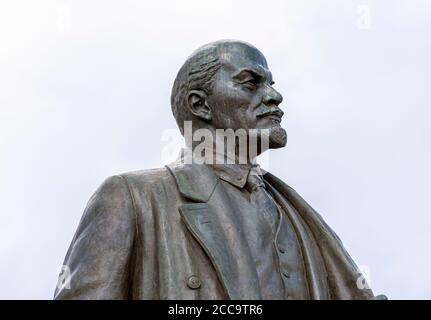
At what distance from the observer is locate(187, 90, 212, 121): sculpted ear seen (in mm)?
13625

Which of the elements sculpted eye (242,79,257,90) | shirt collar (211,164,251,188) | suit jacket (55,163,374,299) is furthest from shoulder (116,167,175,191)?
sculpted eye (242,79,257,90)

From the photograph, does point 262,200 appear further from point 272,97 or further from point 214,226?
point 272,97

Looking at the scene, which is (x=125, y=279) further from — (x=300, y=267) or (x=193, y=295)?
(x=300, y=267)

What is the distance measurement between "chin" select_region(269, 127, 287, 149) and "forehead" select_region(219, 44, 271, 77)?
543mm

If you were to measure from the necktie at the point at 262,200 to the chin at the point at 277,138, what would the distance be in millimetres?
289

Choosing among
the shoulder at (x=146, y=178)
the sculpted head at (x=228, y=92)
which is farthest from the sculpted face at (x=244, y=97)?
the shoulder at (x=146, y=178)

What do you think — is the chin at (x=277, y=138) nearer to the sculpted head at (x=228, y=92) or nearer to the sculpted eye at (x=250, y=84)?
the sculpted head at (x=228, y=92)

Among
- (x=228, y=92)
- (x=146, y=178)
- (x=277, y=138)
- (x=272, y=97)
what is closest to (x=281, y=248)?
(x=277, y=138)

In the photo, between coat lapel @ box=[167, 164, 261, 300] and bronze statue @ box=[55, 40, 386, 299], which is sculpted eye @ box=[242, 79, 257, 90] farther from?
coat lapel @ box=[167, 164, 261, 300]

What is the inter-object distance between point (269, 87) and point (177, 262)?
193cm

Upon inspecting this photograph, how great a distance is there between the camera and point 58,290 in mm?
12414

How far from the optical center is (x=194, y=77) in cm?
1373

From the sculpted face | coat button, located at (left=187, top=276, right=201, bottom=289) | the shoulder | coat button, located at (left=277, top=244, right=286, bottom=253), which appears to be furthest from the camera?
the sculpted face
